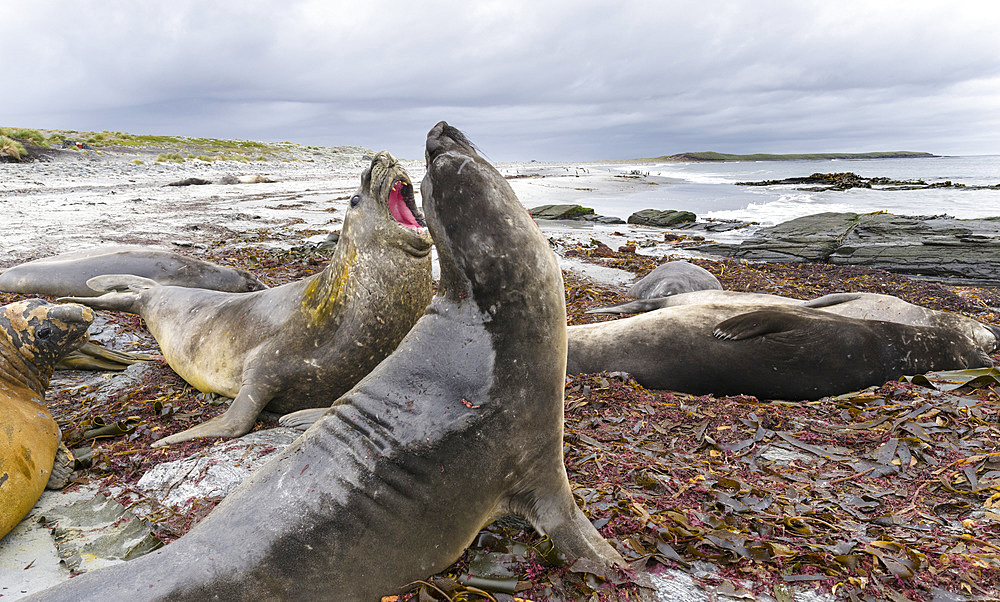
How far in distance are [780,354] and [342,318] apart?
11.4 ft

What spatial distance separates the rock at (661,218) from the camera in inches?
703

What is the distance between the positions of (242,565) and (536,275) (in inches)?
64.8

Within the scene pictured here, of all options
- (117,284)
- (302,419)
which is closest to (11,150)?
(117,284)

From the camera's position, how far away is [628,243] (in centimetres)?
1330

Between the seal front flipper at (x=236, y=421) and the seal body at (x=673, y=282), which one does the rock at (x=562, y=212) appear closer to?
the seal body at (x=673, y=282)

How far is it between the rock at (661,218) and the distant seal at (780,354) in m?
12.9

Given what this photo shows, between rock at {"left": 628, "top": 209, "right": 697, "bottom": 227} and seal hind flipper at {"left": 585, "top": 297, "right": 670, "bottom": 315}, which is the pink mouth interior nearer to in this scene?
seal hind flipper at {"left": 585, "top": 297, "right": 670, "bottom": 315}

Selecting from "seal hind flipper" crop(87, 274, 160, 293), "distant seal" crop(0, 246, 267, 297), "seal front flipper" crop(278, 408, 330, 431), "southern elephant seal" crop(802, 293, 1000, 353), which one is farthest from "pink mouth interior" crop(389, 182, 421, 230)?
"southern elephant seal" crop(802, 293, 1000, 353)

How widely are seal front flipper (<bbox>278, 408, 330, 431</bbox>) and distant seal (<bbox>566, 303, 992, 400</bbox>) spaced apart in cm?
232

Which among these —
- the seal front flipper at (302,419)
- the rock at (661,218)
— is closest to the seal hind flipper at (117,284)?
the seal front flipper at (302,419)

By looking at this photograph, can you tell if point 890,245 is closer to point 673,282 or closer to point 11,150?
point 673,282

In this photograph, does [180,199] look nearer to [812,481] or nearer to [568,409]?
[568,409]

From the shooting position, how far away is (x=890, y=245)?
11.4m

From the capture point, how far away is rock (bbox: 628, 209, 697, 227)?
17859 millimetres
